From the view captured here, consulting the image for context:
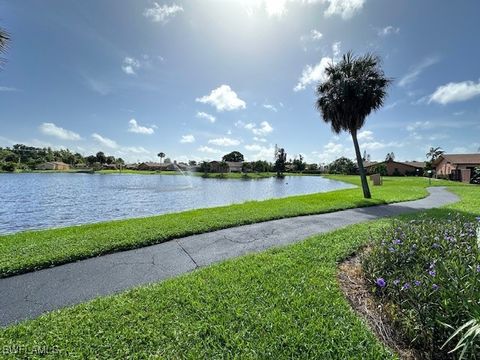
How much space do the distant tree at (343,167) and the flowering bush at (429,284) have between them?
79225mm

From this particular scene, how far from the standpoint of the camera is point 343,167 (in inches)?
→ 3228

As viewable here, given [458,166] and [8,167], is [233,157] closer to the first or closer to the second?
[8,167]

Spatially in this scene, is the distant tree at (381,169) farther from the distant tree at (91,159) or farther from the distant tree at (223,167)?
the distant tree at (91,159)

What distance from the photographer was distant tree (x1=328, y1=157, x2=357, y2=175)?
3049 inches

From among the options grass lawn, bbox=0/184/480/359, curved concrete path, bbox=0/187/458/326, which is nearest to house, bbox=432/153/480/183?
curved concrete path, bbox=0/187/458/326

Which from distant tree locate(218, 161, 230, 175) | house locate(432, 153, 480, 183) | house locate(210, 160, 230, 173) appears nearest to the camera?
house locate(432, 153, 480, 183)

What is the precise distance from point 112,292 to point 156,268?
1.03m

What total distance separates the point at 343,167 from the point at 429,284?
282ft

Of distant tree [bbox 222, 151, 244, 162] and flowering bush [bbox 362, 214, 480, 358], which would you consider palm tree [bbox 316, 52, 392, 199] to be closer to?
flowering bush [bbox 362, 214, 480, 358]

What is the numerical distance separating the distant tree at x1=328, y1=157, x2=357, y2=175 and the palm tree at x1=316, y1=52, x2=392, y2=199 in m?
66.9

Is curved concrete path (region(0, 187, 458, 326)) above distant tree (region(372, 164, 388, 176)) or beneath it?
beneath

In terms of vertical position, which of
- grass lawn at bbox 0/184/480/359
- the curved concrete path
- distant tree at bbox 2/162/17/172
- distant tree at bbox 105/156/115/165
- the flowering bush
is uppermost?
distant tree at bbox 105/156/115/165

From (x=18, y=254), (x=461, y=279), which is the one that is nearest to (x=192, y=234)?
(x=18, y=254)

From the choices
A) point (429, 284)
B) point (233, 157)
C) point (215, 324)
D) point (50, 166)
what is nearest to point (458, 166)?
point (429, 284)
